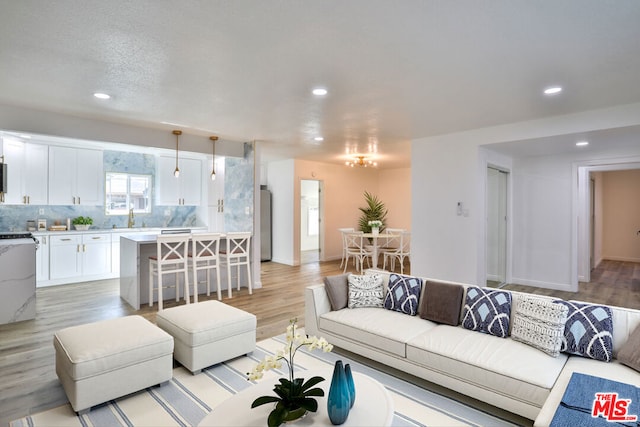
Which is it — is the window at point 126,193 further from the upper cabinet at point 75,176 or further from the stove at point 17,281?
the stove at point 17,281

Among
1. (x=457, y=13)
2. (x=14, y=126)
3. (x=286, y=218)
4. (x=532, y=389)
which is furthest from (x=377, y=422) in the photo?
(x=286, y=218)

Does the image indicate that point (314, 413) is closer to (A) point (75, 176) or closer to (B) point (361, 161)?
(B) point (361, 161)

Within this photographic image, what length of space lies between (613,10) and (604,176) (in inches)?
365

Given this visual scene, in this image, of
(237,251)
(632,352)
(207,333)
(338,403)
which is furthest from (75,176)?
(632,352)

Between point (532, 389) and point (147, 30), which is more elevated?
point (147, 30)

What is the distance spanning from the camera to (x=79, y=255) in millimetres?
6078

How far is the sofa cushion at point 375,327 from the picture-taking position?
8.82 ft

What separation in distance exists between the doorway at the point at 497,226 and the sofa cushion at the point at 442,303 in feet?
9.51

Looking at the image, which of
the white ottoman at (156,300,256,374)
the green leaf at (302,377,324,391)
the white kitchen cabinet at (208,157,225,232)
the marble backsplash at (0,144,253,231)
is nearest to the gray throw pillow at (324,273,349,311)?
the white ottoman at (156,300,256,374)

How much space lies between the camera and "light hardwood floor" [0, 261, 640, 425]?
2.56 meters

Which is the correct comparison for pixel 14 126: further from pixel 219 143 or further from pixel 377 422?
pixel 377 422

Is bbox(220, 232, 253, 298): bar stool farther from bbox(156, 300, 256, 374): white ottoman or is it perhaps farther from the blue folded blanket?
the blue folded blanket

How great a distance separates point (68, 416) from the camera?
2.24 meters

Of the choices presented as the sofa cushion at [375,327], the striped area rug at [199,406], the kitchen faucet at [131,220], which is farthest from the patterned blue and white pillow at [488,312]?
the kitchen faucet at [131,220]
